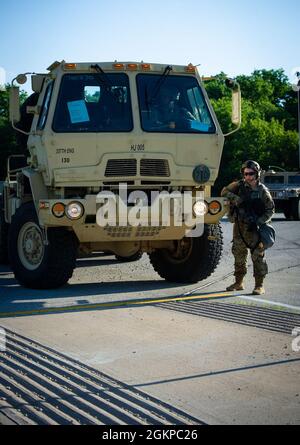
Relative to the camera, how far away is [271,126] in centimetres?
6138

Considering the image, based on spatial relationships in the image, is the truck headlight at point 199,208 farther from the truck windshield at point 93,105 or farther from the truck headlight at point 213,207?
the truck windshield at point 93,105

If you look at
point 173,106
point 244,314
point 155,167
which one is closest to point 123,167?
point 155,167

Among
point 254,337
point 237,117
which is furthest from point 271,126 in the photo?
point 254,337

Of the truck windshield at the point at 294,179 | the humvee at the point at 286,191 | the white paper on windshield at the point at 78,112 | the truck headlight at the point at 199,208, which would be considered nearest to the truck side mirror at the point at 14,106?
the white paper on windshield at the point at 78,112

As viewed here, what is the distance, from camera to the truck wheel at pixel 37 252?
1084cm

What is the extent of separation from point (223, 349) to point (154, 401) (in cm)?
165

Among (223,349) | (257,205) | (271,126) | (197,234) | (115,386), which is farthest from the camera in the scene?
(271,126)

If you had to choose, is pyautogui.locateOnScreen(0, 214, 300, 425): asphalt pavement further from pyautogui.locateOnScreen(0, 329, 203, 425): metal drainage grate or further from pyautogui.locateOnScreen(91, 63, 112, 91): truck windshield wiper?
pyautogui.locateOnScreen(91, 63, 112, 91): truck windshield wiper

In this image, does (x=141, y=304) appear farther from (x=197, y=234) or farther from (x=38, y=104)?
(x=38, y=104)

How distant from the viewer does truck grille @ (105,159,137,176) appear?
10.8 metres

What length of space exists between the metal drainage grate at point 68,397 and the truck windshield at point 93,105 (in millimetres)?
4413

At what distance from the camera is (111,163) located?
10742mm

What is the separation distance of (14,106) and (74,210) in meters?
1.91

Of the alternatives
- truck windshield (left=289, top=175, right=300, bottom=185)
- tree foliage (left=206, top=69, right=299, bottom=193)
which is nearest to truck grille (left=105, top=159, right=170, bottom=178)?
truck windshield (left=289, top=175, right=300, bottom=185)
